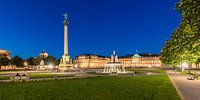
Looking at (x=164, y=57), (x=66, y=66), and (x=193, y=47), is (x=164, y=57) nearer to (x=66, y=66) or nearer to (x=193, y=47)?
(x=193, y=47)

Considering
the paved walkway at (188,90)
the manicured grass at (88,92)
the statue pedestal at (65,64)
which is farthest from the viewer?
the statue pedestal at (65,64)

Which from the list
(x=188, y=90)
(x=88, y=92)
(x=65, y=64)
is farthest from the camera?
(x=65, y=64)

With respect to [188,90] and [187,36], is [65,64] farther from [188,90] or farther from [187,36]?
[188,90]

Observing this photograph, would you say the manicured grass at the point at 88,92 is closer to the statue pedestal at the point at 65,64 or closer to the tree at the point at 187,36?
the tree at the point at 187,36

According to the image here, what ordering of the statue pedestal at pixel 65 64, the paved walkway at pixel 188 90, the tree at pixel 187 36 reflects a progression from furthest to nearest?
the statue pedestal at pixel 65 64
the tree at pixel 187 36
the paved walkway at pixel 188 90

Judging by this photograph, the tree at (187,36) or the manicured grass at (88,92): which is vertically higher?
the tree at (187,36)

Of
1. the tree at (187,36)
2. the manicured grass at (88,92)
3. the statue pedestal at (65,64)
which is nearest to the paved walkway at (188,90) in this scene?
the manicured grass at (88,92)

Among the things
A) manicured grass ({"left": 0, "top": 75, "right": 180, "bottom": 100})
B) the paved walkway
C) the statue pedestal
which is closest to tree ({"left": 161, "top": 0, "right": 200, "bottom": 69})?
the paved walkway

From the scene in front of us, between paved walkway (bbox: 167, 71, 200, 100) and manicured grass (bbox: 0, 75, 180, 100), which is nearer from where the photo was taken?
manicured grass (bbox: 0, 75, 180, 100)

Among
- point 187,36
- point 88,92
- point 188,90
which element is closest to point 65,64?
point 187,36

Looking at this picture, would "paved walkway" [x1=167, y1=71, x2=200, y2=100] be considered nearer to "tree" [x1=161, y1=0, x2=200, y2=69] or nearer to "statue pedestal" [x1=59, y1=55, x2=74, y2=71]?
"tree" [x1=161, y1=0, x2=200, y2=69]

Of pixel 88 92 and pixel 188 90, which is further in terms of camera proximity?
pixel 188 90

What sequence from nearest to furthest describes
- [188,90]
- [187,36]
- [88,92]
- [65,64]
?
1. [88,92]
2. [188,90]
3. [187,36]
4. [65,64]

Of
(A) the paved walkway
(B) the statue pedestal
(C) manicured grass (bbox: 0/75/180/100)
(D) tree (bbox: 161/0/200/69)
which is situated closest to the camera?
(C) manicured grass (bbox: 0/75/180/100)
